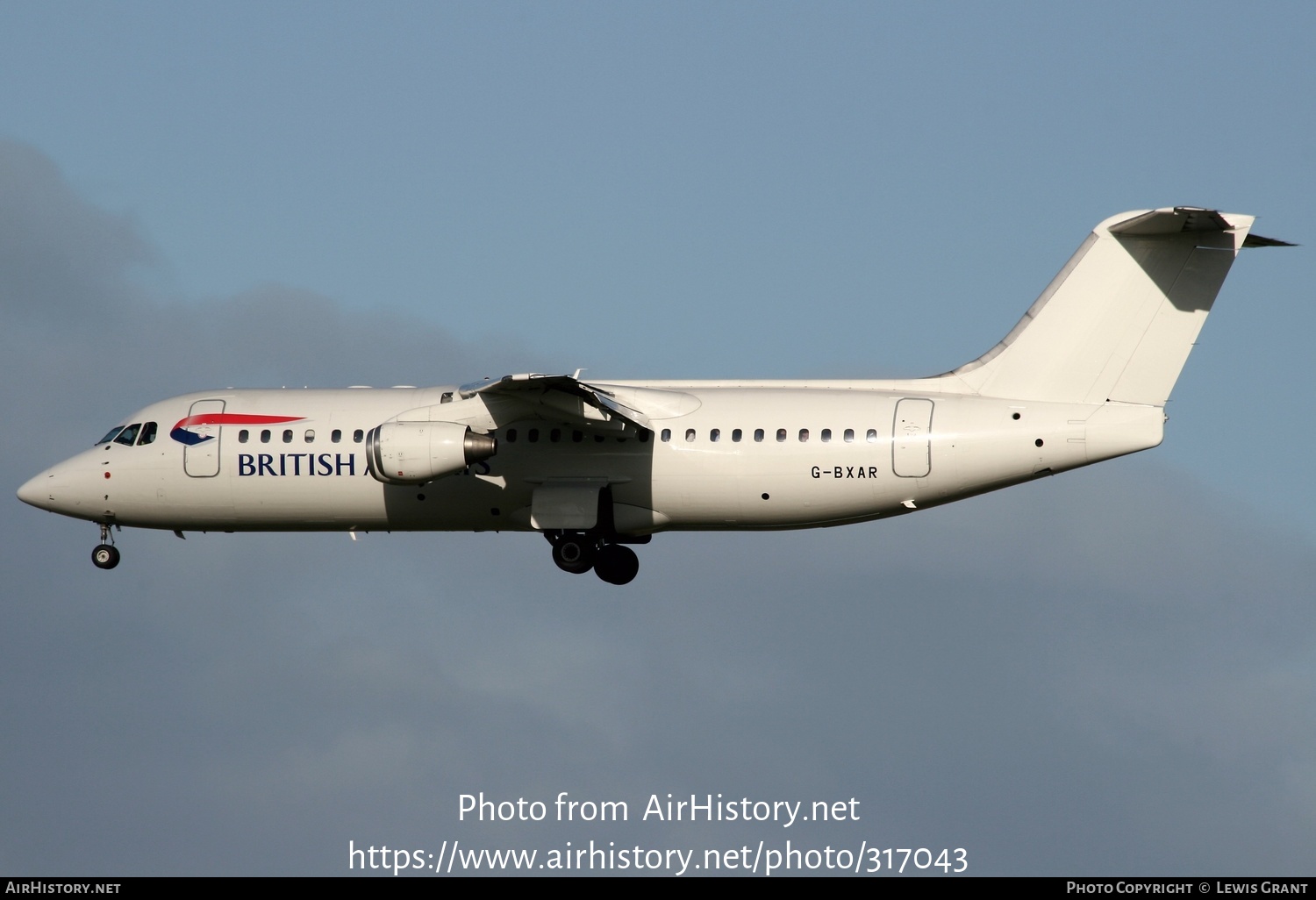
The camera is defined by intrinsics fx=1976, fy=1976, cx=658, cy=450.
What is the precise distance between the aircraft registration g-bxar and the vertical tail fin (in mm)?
28

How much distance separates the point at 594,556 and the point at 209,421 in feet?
21.2

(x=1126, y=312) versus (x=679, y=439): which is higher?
(x=1126, y=312)

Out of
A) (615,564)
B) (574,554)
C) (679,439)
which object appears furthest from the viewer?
(615,564)

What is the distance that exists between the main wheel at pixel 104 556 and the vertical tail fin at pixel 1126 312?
14.4 meters

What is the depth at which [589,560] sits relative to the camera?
99.5ft

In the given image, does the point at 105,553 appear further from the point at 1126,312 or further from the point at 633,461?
the point at 1126,312

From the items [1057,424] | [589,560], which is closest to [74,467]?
[589,560]

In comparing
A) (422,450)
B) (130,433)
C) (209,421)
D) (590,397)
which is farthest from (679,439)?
(130,433)

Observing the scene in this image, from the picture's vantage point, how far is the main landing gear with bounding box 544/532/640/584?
30172mm

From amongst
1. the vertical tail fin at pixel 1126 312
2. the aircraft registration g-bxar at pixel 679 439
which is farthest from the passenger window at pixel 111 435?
the vertical tail fin at pixel 1126 312

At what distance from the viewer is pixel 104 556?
105ft

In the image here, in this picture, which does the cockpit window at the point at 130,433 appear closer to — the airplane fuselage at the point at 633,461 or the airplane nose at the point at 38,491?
the airplane fuselage at the point at 633,461

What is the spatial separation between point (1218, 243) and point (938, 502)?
533 centimetres
